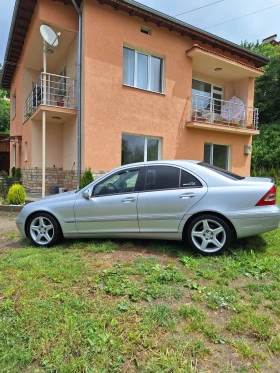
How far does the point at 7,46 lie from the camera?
1334 centimetres

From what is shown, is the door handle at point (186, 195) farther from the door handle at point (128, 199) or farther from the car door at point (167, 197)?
the door handle at point (128, 199)

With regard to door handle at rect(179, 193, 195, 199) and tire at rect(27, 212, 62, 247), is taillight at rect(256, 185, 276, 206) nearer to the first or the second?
door handle at rect(179, 193, 195, 199)

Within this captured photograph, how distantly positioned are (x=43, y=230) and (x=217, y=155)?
34.8 ft

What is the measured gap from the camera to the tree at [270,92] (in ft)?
81.4

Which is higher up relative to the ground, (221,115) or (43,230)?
(221,115)

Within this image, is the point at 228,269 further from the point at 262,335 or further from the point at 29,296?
the point at 29,296

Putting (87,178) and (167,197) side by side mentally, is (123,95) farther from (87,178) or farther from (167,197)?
(167,197)

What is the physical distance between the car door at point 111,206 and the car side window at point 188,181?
787 millimetres

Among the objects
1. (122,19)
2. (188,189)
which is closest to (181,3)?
(122,19)

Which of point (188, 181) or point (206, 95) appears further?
point (206, 95)

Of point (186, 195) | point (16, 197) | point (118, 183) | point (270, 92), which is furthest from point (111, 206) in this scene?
point (270, 92)

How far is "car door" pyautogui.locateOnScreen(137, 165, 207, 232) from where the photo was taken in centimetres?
421

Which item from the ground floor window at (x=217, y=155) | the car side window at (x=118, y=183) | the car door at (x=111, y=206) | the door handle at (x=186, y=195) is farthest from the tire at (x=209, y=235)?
the ground floor window at (x=217, y=155)

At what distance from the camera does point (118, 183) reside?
467 cm
